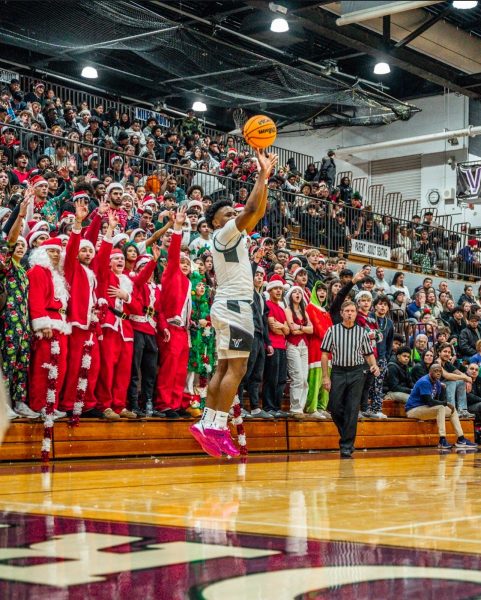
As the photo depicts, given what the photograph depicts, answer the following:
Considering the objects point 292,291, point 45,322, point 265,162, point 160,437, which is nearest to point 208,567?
point 265,162

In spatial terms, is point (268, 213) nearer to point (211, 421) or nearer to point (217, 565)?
point (211, 421)

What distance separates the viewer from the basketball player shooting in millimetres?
7016

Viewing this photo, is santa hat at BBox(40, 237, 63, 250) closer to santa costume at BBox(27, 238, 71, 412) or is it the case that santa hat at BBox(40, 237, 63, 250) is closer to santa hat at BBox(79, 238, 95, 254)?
santa costume at BBox(27, 238, 71, 412)

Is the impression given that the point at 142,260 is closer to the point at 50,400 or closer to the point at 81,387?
the point at 81,387

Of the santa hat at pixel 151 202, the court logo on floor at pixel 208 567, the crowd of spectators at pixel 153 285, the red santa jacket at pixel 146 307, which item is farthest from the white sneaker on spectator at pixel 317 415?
the court logo on floor at pixel 208 567

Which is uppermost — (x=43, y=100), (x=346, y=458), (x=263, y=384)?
(x=43, y=100)

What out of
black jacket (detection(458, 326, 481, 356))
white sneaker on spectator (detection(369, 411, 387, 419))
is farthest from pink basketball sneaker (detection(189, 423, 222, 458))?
black jacket (detection(458, 326, 481, 356))

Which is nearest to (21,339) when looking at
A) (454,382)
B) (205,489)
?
(205,489)

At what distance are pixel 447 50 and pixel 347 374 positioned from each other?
13917mm

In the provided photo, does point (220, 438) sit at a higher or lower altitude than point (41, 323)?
lower

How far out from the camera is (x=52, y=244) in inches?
345

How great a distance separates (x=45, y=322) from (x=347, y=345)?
11.6 ft

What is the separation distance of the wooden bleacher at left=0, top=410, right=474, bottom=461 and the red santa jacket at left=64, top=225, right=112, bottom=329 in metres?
0.99

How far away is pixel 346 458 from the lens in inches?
392
